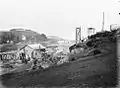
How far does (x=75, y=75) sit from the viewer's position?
1.94m

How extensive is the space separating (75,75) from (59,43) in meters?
0.41

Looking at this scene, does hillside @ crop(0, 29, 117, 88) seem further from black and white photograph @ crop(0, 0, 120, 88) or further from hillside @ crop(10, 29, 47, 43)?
hillside @ crop(10, 29, 47, 43)

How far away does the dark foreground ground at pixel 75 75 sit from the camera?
6.28ft

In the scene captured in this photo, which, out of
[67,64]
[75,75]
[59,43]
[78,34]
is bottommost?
[75,75]

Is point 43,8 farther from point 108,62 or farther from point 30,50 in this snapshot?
point 108,62

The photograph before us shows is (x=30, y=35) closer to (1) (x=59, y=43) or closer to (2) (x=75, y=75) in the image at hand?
(1) (x=59, y=43)

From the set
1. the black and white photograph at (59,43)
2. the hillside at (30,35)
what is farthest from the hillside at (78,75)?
the hillside at (30,35)

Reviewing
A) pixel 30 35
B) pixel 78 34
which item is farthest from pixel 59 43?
pixel 30 35

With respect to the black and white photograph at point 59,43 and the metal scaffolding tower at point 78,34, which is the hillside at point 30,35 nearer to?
the black and white photograph at point 59,43

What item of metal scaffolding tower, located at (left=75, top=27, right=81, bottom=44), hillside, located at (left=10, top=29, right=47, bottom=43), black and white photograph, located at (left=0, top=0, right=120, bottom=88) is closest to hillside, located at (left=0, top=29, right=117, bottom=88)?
black and white photograph, located at (left=0, top=0, right=120, bottom=88)

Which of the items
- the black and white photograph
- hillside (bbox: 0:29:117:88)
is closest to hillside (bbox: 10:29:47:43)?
the black and white photograph

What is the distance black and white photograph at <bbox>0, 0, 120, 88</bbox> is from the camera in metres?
1.94

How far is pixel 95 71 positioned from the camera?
6.36ft

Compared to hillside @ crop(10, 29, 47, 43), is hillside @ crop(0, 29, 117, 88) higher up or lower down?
lower down
